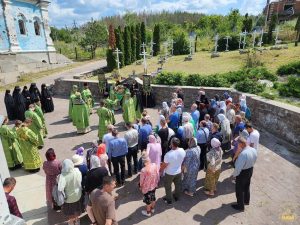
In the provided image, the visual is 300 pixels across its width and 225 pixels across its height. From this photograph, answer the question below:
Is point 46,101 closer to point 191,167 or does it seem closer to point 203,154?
point 203,154

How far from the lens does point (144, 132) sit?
6988 mm

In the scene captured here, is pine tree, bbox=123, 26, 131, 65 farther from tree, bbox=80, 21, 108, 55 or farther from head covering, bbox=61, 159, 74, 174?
head covering, bbox=61, 159, 74, 174

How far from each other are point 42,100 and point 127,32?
624 inches

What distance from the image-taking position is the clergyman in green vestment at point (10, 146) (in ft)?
24.4

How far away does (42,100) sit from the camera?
13.3 meters

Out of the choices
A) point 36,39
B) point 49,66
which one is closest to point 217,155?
point 49,66

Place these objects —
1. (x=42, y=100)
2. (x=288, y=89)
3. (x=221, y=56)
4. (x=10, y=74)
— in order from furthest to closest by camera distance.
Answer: (x=221, y=56), (x=10, y=74), (x=42, y=100), (x=288, y=89)

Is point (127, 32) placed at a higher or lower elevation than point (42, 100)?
higher

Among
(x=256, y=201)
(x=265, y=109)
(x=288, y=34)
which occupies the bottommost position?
(x=256, y=201)

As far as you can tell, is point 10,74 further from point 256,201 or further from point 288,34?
point 288,34

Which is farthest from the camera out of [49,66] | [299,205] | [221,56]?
[49,66]

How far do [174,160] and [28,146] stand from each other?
4339 millimetres

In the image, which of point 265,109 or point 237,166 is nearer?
point 237,166

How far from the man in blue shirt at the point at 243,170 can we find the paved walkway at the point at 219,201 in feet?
0.81
